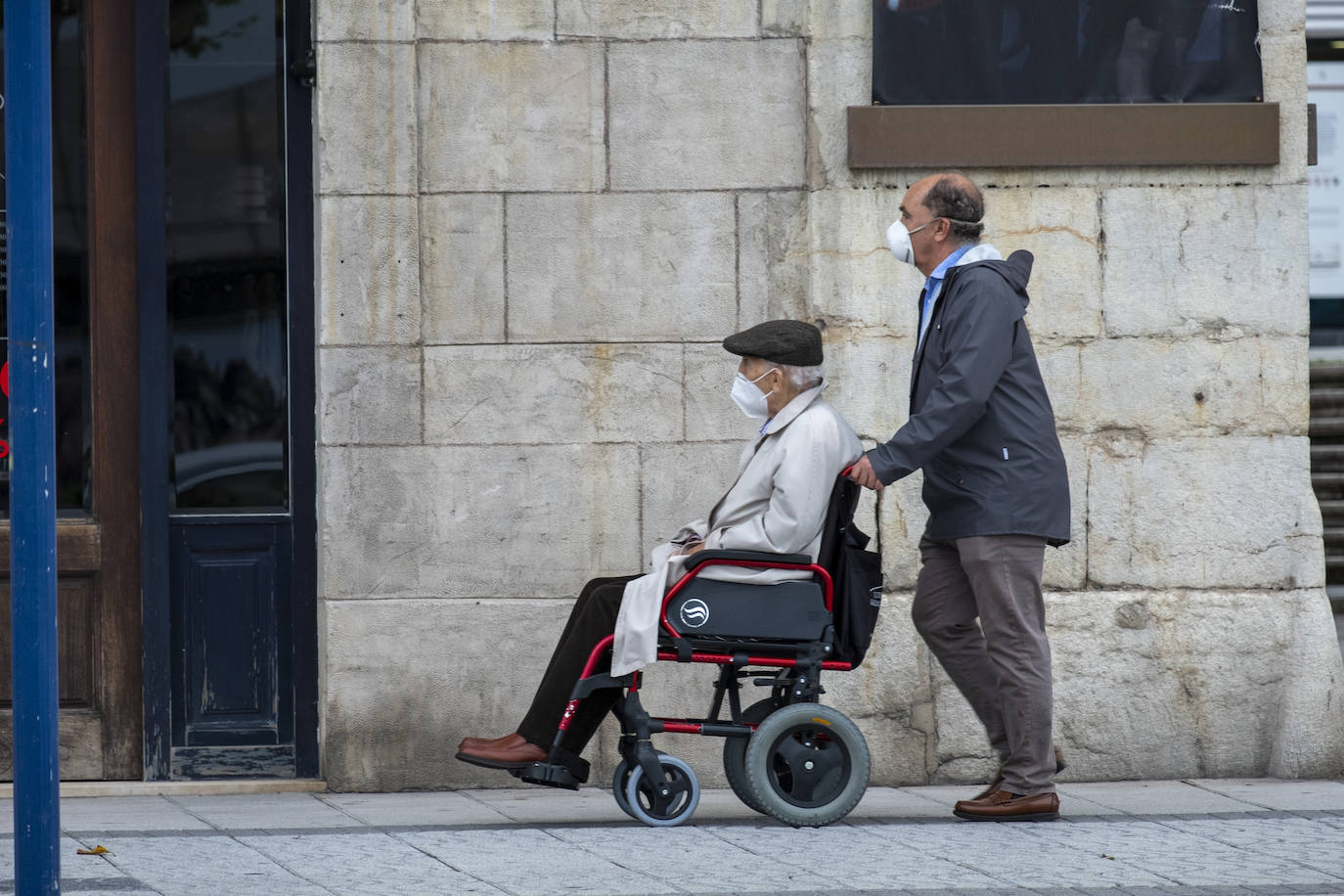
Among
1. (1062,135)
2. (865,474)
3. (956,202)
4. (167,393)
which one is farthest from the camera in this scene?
(167,393)

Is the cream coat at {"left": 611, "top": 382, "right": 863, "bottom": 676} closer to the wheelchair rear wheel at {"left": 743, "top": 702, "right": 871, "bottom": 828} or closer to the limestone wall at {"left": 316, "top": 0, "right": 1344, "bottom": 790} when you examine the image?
the wheelchair rear wheel at {"left": 743, "top": 702, "right": 871, "bottom": 828}

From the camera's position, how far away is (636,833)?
17.6ft

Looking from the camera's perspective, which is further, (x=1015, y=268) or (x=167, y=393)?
(x=167, y=393)

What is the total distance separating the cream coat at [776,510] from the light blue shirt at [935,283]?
468 millimetres

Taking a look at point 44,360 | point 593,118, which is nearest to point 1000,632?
point 593,118

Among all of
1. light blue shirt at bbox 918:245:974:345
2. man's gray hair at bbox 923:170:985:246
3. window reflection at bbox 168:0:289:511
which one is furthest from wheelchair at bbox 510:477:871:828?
window reflection at bbox 168:0:289:511

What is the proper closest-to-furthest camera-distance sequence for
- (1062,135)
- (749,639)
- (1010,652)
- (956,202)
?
(749,639)
(1010,652)
(956,202)
(1062,135)

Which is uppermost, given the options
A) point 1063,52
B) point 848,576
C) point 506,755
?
point 1063,52

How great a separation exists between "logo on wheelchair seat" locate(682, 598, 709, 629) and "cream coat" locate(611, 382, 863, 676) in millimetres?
77

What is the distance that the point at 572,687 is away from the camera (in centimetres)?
549

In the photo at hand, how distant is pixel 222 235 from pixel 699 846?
2957mm

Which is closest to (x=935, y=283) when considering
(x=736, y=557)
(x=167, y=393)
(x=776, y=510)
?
(x=776, y=510)

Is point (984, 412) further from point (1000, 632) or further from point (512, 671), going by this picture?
point (512, 671)

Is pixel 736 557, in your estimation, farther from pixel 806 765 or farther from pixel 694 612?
pixel 806 765
